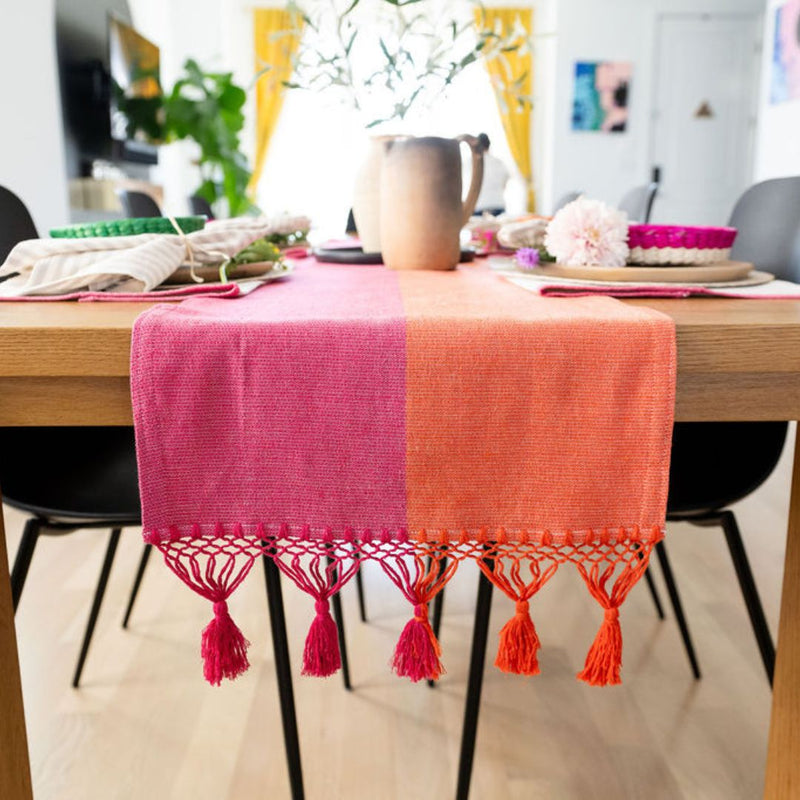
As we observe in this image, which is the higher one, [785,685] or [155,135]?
[155,135]

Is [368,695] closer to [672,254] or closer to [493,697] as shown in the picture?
[493,697]

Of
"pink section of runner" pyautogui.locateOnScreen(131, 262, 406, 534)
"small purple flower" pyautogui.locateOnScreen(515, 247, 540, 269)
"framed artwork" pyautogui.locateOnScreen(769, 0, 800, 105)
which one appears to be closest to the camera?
"pink section of runner" pyautogui.locateOnScreen(131, 262, 406, 534)

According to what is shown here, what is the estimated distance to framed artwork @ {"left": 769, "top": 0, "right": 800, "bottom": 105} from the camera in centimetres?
454

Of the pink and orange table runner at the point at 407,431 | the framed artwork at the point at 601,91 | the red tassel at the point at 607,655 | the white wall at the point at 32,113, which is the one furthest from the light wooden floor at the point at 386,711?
the framed artwork at the point at 601,91

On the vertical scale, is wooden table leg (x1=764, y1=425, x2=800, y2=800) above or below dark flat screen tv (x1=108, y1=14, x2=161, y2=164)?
below

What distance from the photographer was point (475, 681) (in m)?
1.06

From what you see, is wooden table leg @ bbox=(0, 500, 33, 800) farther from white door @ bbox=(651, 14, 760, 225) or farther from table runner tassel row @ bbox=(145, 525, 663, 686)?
white door @ bbox=(651, 14, 760, 225)

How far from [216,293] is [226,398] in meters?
0.19

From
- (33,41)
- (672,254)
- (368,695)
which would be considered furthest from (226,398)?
(33,41)

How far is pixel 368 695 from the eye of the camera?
149cm

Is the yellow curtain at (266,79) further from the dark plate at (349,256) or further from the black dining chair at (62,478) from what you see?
the black dining chair at (62,478)

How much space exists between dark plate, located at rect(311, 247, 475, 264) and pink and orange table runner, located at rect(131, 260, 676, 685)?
0.70 metres

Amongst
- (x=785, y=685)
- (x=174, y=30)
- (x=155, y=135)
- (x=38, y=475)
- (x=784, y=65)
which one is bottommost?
(x=785, y=685)

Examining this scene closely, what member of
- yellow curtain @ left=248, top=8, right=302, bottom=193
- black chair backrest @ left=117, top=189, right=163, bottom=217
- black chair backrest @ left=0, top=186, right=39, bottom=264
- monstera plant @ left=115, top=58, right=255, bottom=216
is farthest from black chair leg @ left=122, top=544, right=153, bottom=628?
yellow curtain @ left=248, top=8, right=302, bottom=193
